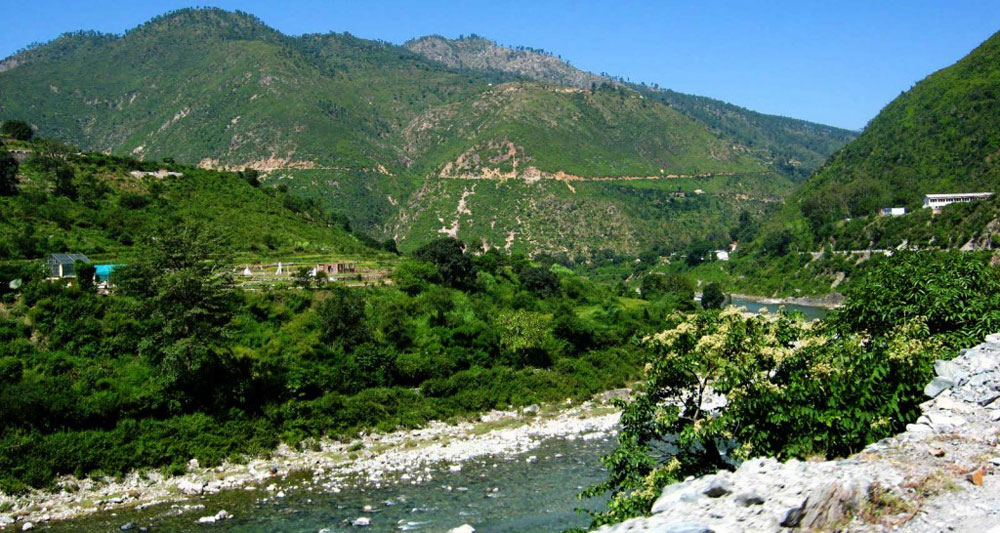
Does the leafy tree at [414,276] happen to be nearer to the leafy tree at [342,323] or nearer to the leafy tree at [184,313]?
the leafy tree at [342,323]

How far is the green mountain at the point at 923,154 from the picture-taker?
114062 mm

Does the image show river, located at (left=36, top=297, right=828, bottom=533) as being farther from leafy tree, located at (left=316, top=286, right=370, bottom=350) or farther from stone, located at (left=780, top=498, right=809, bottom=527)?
stone, located at (left=780, top=498, right=809, bottom=527)

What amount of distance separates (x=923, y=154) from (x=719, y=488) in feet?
426

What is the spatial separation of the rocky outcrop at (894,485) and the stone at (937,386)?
0.06 feet

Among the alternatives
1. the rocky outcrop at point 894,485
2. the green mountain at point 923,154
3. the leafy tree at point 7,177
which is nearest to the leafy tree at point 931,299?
the rocky outcrop at point 894,485

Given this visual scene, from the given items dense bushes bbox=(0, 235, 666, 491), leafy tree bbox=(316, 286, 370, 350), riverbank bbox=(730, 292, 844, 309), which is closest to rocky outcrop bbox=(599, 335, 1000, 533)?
dense bushes bbox=(0, 235, 666, 491)

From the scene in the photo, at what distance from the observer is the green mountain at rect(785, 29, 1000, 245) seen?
11406 centimetres

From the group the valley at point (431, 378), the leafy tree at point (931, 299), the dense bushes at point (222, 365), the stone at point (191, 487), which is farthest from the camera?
the dense bushes at point (222, 365)

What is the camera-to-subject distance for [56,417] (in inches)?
A: 1255

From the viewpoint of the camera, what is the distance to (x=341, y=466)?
3369 centimetres

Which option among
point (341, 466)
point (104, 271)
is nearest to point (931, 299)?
point (341, 466)

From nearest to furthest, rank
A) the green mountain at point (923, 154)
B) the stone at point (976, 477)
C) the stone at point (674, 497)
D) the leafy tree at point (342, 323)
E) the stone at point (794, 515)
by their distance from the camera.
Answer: the stone at point (976, 477), the stone at point (794, 515), the stone at point (674, 497), the leafy tree at point (342, 323), the green mountain at point (923, 154)

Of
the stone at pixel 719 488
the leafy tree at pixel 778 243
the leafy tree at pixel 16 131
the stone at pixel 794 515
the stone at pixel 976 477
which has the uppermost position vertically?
the leafy tree at pixel 16 131

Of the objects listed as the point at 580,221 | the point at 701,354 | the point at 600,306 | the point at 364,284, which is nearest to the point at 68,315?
the point at 364,284
